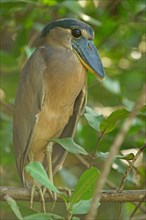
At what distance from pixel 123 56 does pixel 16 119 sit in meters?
1.05

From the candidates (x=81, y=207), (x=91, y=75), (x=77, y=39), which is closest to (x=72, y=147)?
(x=81, y=207)

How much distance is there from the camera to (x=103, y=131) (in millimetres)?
1750

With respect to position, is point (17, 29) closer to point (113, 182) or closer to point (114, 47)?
point (114, 47)

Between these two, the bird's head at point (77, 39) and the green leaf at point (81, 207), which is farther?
the bird's head at point (77, 39)

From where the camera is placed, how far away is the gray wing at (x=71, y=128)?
8.15ft

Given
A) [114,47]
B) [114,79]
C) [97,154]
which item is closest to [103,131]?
[97,154]

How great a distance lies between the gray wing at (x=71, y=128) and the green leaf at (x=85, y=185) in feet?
3.51

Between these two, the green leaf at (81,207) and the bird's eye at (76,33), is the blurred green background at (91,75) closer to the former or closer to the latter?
the bird's eye at (76,33)

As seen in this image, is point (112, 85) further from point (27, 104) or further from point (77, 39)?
point (27, 104)

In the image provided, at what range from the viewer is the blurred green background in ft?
8.60

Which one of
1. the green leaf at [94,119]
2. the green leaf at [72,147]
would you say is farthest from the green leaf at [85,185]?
the green leaf at [94,119]

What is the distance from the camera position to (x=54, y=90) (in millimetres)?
2443

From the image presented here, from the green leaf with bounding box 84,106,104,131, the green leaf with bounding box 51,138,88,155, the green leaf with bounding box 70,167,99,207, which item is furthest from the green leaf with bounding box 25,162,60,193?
the green leaf with bounding box 84,106,104,131

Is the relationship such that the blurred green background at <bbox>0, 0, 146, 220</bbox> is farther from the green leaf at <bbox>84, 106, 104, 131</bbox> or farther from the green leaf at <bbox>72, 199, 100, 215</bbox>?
the green leaf at <bbox>72, 199, 100, 215</bbox>
